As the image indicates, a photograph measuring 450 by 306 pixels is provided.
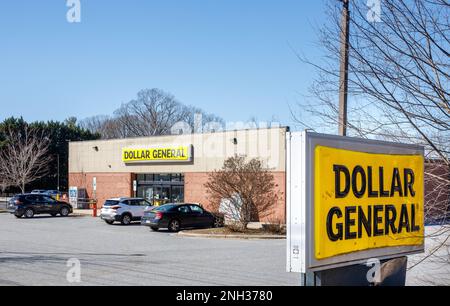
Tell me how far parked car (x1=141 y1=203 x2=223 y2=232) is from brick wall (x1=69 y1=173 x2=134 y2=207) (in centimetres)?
1572

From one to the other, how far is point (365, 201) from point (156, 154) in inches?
1253

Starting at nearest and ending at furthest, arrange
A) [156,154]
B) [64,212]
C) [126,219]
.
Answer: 1. [126,219]
2. [64,212]
3. [156,154]

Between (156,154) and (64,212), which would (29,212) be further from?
(156,154)

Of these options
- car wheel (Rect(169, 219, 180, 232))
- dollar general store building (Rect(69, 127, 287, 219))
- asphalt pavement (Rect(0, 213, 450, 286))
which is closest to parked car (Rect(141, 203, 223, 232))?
car wheel (Rect(169, 219, 180, 232))

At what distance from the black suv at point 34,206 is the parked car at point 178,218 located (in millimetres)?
12504

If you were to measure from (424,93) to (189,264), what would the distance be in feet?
27.0

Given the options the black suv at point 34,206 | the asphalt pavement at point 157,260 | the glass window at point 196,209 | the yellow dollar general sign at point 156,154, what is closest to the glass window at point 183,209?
the glass window at point 196,209

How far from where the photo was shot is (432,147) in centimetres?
709

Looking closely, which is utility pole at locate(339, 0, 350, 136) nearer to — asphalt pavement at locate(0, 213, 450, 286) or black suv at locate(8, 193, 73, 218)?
asphalt pavement at locate(0, 213, 450, 286)

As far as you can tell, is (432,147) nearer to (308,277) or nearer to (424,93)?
(424,93)

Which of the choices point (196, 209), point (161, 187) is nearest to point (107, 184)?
point (161, 187)

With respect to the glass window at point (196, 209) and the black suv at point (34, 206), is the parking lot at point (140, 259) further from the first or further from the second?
the black suv at point (34, 206)

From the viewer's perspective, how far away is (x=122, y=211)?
2825cm
